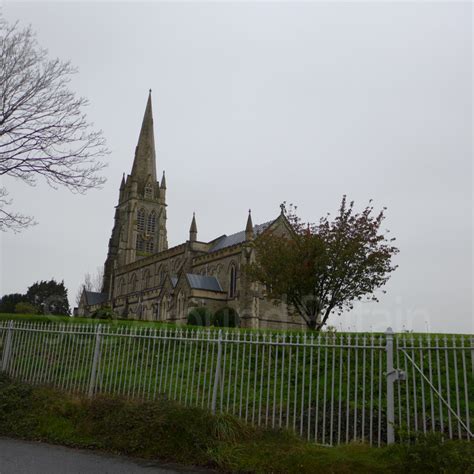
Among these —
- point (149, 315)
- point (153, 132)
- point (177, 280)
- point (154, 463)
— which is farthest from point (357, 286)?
point (153, 132)

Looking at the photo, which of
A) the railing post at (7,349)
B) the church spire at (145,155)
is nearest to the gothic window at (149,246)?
the church spire at (145,155)

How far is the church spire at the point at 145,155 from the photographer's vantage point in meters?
75.3

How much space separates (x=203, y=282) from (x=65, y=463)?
127ft

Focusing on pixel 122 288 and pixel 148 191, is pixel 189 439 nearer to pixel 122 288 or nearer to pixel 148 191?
pixel 122 288

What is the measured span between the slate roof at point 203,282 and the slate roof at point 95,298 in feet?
100

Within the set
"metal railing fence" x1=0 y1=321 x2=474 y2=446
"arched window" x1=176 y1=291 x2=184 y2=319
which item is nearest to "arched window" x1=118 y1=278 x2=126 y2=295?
"arched window" x1=176 y1=291 x2=184 y2=319

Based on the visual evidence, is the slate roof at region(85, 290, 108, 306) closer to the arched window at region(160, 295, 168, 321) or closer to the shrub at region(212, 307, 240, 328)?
the arched window at region(160, 295, 168, 321)

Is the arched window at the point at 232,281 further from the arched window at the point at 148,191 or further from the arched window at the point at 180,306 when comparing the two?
the arched window at the point at 148,191

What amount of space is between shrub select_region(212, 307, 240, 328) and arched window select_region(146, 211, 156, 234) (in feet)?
113

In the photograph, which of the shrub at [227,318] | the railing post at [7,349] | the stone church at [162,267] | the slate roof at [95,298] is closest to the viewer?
the railing post at [7,349]

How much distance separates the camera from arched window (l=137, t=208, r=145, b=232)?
7334 cm

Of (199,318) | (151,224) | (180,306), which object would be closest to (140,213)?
(151,224)

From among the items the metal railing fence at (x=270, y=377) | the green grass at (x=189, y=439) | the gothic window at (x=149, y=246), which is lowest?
the green grass at (x=189, y=439)

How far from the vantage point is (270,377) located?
36.9ft
